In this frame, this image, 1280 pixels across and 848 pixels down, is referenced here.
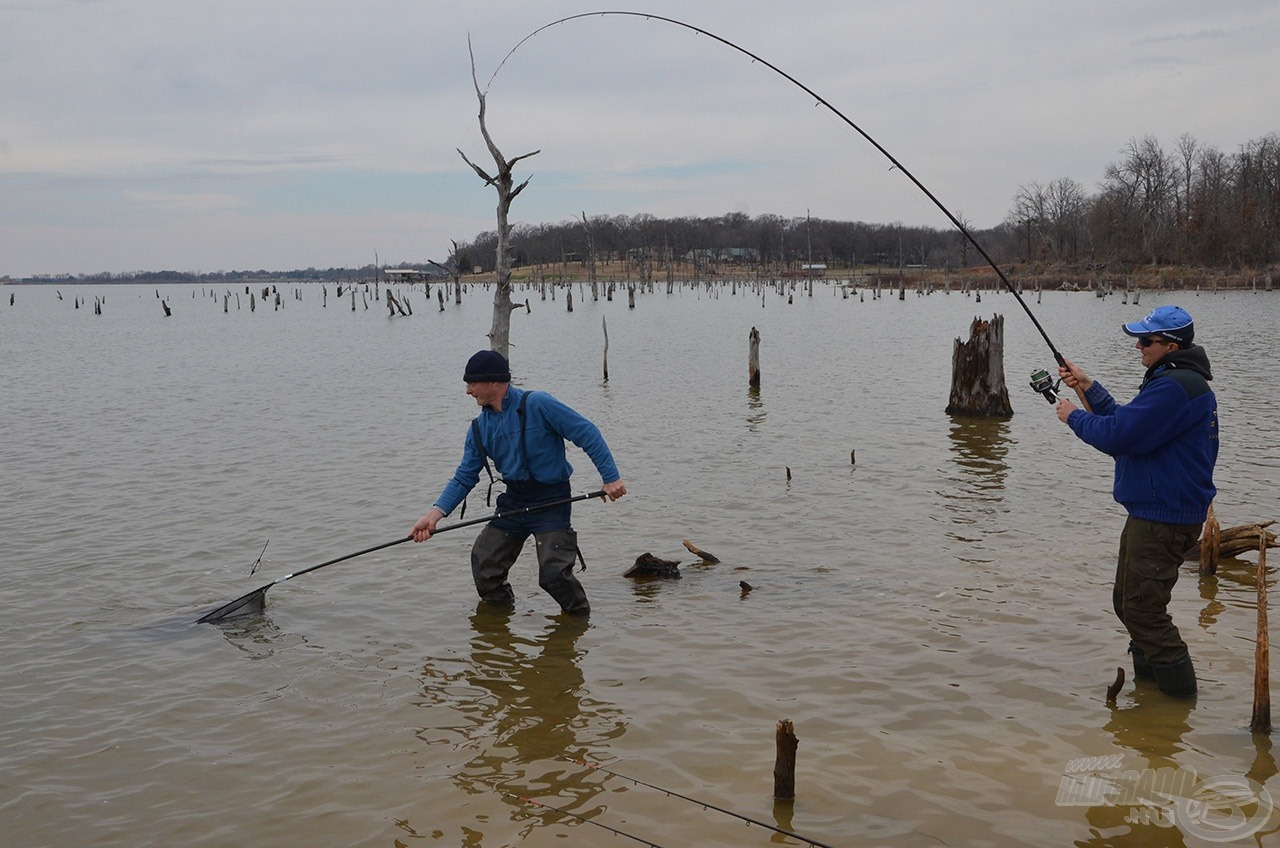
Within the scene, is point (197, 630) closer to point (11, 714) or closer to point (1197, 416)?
point (11, 714)

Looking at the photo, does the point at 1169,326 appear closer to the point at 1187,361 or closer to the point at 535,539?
the point at 1187,361

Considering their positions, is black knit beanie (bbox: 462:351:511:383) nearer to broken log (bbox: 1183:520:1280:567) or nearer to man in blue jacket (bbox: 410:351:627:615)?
man in blue jacket (bbox: 410:351:627:615)

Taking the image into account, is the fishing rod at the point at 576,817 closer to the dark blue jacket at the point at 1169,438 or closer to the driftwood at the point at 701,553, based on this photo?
the dark blue jacket at the point at 1169,438

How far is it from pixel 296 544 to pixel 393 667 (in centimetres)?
427

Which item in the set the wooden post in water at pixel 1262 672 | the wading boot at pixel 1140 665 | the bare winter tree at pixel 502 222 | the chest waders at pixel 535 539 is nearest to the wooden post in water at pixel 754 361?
the bare winter tree at pixel 502 222

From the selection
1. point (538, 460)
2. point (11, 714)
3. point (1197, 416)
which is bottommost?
point (11, 714)

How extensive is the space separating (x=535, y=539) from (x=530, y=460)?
27.0 inches

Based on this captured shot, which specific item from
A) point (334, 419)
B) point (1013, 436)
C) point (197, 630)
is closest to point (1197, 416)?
point (197, 630)

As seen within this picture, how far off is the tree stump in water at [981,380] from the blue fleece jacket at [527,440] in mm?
13217

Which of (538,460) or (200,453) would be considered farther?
(200,453)

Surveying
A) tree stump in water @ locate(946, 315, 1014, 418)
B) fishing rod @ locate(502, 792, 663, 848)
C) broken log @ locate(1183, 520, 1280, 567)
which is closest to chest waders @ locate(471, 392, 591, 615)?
fishing rod @ locate(502, 792, 663, 848)

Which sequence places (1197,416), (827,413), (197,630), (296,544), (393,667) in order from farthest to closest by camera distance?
(827,413), (296,544), (197,630), (393,667), (1197,416)

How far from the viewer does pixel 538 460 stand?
7531mm

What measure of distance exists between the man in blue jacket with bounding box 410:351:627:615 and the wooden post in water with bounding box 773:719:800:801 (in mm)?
2708
